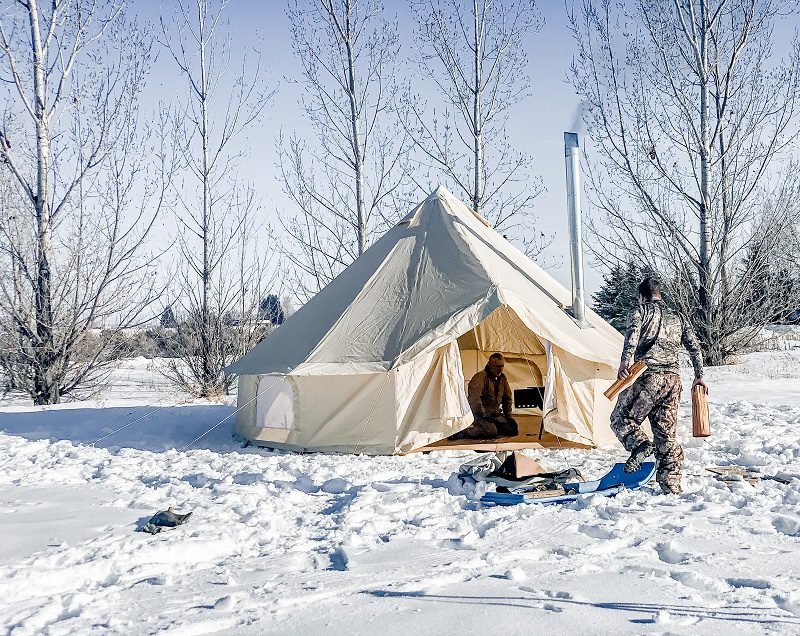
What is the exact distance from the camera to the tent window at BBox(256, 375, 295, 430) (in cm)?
723

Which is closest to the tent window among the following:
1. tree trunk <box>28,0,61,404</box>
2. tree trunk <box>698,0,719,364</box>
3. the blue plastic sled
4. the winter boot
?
the blue plastic sled

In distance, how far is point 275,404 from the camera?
289 inches

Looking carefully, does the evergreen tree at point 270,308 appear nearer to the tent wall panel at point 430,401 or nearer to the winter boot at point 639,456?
the tent wall panel at point 430,401

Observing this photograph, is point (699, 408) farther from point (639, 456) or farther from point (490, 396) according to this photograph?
point (490, 396)

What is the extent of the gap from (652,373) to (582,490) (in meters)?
0.96

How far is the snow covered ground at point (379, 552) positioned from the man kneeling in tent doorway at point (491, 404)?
5.37ft

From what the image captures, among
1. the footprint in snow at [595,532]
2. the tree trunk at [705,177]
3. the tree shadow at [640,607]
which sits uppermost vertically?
the tree trunk at [705,177]

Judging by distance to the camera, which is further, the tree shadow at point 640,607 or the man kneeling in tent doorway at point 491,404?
the man kneeling in tent doorway at point 491,404

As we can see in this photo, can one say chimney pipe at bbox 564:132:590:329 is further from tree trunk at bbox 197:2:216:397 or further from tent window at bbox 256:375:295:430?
tree trunk at bbox 197:2:216:397

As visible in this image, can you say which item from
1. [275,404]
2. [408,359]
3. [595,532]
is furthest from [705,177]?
[595,532]

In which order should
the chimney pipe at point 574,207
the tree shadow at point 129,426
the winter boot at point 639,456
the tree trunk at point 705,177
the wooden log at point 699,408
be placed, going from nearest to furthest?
the winter boot at point 639,456 → the wooden log at point 699,408 → the chimney pipe at point 574,207 → the tree shadow at point 129,426 → the tree trunk at point 705,177

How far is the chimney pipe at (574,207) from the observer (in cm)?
721

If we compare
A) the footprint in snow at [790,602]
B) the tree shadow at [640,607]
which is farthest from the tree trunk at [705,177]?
the tree shadow at [640,607]

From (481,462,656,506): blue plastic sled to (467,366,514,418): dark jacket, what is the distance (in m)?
3.24
